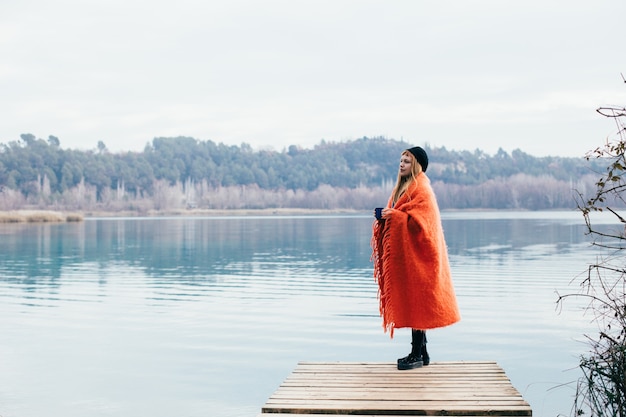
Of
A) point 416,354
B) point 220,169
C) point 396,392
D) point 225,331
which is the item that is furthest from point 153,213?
point 396,392

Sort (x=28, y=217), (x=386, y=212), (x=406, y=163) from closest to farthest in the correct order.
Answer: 1. (x=386, y=212)
2. (x=406, y=163)
3. (x=28, y=217)

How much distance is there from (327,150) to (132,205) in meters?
62.9

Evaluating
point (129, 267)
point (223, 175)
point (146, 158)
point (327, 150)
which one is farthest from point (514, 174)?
point (129, 267)

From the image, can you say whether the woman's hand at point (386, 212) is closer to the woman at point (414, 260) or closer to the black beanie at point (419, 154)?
the woman at point (414, 260)

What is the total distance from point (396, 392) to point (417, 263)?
1.10m

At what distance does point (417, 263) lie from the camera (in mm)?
6340

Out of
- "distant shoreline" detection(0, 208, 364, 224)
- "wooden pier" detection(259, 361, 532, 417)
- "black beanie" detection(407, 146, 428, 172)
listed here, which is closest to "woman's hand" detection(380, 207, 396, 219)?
"black beanie" detection(407, 146, 428, 172)

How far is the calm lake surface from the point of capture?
9.11 meters

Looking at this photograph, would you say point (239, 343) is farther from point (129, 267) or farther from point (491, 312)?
point (129, 267)

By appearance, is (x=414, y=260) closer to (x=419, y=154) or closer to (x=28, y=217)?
(x=419, y=154)

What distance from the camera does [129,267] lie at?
81.6 feet

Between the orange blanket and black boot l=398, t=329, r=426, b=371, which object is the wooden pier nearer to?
black boot l=398, t=329, r=426, b=371

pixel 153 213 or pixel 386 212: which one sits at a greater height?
pixel 386 212

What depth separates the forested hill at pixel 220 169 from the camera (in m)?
143
